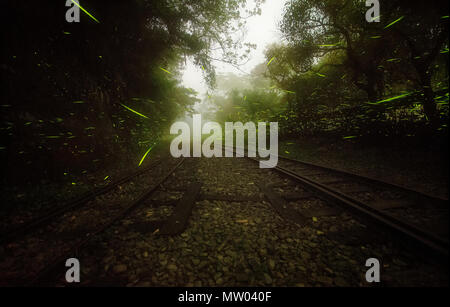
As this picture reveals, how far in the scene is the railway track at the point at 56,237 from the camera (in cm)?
174

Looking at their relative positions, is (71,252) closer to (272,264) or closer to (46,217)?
(46,217)

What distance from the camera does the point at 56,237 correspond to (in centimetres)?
232

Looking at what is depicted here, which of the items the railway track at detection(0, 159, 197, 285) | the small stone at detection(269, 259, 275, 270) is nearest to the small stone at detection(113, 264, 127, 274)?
the railway track at detection(0, 159, 197, 285)

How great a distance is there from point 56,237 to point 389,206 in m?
4.88

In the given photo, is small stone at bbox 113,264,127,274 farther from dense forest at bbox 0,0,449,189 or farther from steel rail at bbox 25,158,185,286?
dense forest at bbox 0,0,449,189

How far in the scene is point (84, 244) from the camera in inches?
81.7

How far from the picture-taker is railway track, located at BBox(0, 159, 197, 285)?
68.6 inches

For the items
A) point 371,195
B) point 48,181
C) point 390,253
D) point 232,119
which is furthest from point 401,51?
point 232,119

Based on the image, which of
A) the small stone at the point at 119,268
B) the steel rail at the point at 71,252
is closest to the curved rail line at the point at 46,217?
the steel rail at the point at 71,252

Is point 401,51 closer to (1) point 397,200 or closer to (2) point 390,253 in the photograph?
(1) point 397,200

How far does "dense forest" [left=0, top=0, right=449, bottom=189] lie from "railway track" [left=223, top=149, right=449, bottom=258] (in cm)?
269

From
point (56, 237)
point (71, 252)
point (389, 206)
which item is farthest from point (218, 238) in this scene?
point (389, 206)

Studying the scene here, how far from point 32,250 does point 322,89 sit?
40.3 ft
